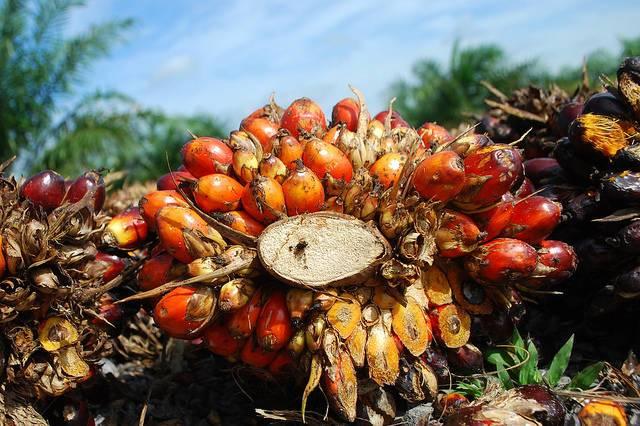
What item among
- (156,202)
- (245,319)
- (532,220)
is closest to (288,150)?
(156,202)

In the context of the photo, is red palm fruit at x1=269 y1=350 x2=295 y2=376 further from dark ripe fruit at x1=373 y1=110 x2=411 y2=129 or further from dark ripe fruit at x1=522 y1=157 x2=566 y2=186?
dark ripe fruit at x1=522 y1=157 x2=566 y2=186

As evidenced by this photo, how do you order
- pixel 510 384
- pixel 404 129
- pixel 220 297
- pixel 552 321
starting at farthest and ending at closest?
pixel 552 321 < pixel 404 129 < pixel 510 384 < pixel 220 297

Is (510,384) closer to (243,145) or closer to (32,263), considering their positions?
(243,145)

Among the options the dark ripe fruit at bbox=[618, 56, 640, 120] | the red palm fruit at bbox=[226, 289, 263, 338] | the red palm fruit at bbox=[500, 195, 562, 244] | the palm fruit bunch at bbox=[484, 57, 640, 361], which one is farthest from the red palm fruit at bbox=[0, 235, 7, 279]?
the dark ripe fruit at bbox=[618, 56, 640, 120]

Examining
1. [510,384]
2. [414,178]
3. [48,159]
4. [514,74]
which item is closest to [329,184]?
[414,178]

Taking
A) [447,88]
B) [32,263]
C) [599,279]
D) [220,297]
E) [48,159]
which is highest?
[32,263]
